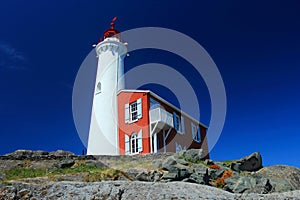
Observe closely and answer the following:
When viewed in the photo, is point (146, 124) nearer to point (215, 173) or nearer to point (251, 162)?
point (251, 162)

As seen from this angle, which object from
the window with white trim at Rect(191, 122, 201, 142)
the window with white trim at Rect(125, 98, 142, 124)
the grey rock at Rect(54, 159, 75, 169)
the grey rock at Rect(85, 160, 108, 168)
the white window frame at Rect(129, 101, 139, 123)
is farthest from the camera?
the window with white trim at Rect(191, 122, 201, 142)

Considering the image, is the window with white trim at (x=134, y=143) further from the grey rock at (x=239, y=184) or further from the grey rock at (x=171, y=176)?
the grey rock at (x=239, y=184)

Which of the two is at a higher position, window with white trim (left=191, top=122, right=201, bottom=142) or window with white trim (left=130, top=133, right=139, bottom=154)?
window with white trim (left=191, top=122, right=201, bottom=142)

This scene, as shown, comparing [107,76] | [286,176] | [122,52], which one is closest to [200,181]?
[286,176]

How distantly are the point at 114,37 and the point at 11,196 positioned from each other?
31856 mm

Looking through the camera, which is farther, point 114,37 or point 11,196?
point 114,37

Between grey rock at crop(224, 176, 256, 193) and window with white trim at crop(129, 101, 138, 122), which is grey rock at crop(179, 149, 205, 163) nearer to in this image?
grey rock at crop(224, 176, 256, 193)

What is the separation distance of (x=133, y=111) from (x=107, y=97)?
11.1 ft

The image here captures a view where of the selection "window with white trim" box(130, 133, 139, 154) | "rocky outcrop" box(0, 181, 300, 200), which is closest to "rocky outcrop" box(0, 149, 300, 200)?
"rocky outcrop" box(0, 181, 300, 200)

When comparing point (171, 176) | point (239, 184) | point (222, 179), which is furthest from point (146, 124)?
point (239, 184)

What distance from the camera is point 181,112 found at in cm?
3203

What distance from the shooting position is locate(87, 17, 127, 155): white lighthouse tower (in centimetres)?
2912

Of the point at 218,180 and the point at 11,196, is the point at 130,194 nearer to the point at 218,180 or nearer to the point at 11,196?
the point at 11,196

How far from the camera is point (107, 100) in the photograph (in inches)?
1195
